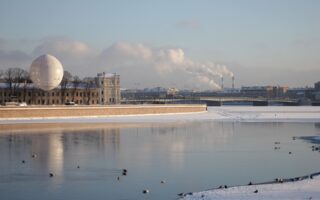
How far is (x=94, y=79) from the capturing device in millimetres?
134125

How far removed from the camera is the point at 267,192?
15.8m

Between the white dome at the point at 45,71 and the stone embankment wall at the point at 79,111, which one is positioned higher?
the white dome at the point at 45,71

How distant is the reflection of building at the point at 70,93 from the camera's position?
107125mm

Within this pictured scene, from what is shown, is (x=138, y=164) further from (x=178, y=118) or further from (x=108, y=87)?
(x=108, y=87)

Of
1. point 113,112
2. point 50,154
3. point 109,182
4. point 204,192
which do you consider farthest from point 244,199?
point 113,112

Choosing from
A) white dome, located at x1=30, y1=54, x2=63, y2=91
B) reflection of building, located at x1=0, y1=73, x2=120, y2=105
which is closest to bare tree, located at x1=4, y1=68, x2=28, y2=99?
reflection of building, located at x1=0, y1=73, x2=120, y2=105

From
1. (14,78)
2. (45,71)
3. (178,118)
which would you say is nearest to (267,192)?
(178,118)

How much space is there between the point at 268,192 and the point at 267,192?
0.03 meters

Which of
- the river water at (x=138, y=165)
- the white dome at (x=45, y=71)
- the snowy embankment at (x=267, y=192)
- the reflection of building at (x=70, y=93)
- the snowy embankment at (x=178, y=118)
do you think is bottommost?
the snowy embankment at (x=178, y=118)

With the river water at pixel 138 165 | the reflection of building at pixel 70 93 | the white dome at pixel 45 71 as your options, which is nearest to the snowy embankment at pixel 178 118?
the white dome at pixel 45 71

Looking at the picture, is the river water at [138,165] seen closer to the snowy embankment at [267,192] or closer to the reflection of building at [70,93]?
the snowy embankment at [267,192]

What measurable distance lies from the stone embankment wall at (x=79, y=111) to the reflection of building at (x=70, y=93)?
29.9 metres

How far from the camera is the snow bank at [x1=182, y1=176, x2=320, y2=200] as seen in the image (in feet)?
49.9

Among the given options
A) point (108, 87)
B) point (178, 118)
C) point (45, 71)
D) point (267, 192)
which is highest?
point (45, 71)
